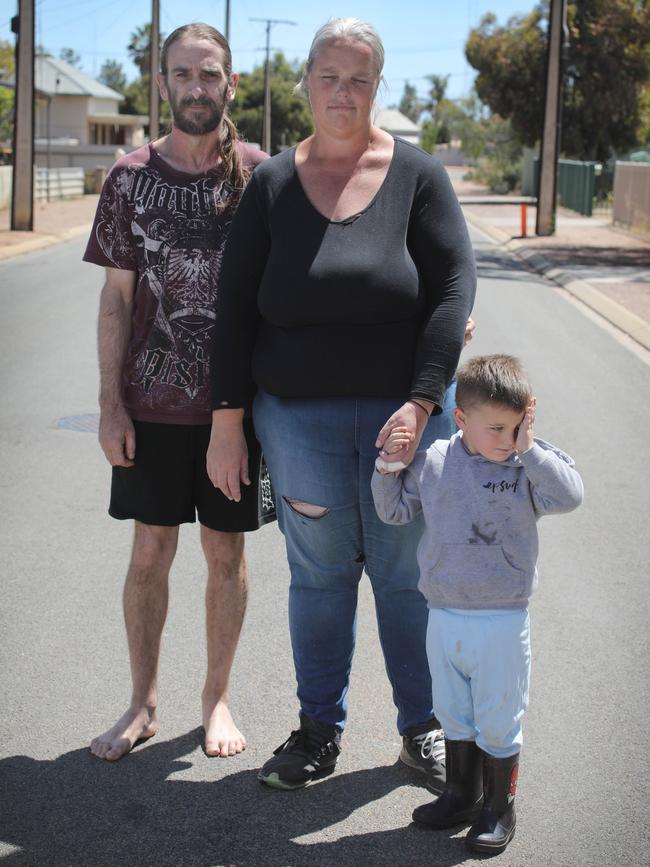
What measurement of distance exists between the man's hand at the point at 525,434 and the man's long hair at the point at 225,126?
3.91ft

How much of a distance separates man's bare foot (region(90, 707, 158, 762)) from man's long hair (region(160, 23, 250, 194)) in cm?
166

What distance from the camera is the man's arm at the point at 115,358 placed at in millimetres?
3656

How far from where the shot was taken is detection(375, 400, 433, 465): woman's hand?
316cm

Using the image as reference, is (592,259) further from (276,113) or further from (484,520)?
(276,113)

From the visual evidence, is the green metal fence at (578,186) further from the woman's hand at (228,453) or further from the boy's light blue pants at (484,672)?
the boy's light blue pants at (484,672)

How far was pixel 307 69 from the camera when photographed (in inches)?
132

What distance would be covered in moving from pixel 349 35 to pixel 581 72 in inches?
1787

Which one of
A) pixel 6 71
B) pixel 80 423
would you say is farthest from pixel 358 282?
pixel 6 71

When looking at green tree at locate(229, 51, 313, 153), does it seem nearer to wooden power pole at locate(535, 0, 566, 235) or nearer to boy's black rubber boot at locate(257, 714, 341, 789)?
wooden power pole at locate(535, 0, 566, 235)

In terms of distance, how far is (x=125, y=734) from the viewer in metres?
3.68

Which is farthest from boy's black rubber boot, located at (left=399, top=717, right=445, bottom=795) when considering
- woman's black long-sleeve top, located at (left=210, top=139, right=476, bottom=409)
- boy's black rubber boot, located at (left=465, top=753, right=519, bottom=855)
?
woman's black long-sleeve top, located at (left=210, top=139, right=476, bottom=409)

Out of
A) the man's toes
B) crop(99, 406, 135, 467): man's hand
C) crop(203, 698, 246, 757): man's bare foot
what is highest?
crop(99, 406, 135, 467): man's hand

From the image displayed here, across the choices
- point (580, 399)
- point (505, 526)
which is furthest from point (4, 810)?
point (580, 399)

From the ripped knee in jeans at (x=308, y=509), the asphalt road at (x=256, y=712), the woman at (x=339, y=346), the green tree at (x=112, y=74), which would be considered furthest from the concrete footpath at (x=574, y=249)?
the green tree at (x=112, y=74)
